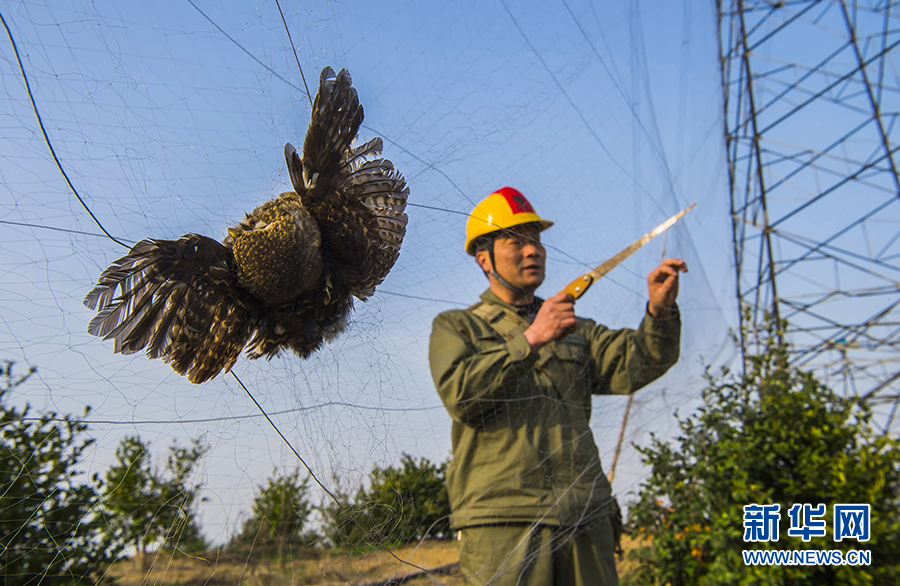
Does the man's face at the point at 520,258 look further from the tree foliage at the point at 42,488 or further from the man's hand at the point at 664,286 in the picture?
the tree foliage at the point at 42,488

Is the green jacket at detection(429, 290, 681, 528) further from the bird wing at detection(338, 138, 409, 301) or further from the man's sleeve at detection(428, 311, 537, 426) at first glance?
the bird wing at detection(338, 138, 409, 301)

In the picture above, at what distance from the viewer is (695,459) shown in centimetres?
391

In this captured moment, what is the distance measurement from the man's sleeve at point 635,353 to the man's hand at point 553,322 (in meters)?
0.50

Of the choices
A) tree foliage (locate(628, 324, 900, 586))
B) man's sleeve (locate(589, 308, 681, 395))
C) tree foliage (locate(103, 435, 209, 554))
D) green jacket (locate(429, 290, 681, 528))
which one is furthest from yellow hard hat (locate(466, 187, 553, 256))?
tree foliage (locate(628, 324, 900, 586))

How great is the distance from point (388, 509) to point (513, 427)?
0.58 metres

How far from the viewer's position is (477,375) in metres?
1.81

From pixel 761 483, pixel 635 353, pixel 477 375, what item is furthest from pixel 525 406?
pixel 761 483

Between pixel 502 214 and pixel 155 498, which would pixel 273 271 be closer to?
pixel 155 498

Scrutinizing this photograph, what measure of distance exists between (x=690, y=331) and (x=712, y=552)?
1.41m

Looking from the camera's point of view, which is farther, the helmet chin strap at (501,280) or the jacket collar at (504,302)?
the jacket collar at (504,302)

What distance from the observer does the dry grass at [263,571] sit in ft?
3.92

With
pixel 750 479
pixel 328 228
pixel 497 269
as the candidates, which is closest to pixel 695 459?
pixel 750 479

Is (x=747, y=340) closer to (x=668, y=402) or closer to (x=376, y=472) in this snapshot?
(x=668, y=402)

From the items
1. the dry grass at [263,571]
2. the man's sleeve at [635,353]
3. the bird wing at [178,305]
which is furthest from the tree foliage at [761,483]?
the bird wing at [178,305]
